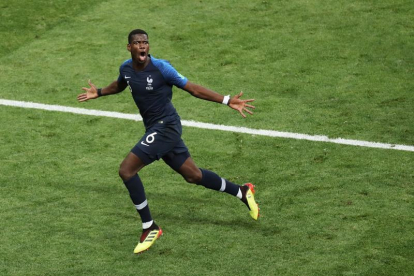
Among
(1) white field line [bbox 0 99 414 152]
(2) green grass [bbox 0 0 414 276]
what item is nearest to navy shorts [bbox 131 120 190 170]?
(2) green grass [bbox 0 0 414 276]

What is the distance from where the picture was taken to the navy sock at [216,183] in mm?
12008

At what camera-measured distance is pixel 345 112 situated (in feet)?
49.1

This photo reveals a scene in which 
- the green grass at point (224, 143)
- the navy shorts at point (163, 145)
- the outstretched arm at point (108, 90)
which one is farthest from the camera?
the outstretched arm at point (108, 90)

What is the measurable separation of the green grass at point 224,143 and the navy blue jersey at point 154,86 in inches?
53.3

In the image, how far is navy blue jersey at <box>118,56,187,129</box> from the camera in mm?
11570

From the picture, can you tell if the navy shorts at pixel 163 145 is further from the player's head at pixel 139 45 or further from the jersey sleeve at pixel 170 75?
the player's head at pixel 139 45

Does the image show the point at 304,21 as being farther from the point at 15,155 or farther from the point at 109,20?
the point at 15,155

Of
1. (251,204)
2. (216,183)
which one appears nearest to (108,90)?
(216,183)

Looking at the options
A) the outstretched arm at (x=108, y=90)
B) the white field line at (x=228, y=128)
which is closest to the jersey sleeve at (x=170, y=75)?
the outstretched arm at (x=108, y=90)

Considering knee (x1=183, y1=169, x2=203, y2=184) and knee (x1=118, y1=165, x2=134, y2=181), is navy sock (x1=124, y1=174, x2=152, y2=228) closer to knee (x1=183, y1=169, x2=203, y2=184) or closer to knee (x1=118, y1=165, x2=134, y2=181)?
knee (x1=118, y1=165, x2=134, y2=181)

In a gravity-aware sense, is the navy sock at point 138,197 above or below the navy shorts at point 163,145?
below

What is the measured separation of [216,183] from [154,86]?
1.42 m

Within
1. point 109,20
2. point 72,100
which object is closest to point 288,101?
point 72,100

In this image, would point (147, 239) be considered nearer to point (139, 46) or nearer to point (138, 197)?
point (138, 197)
